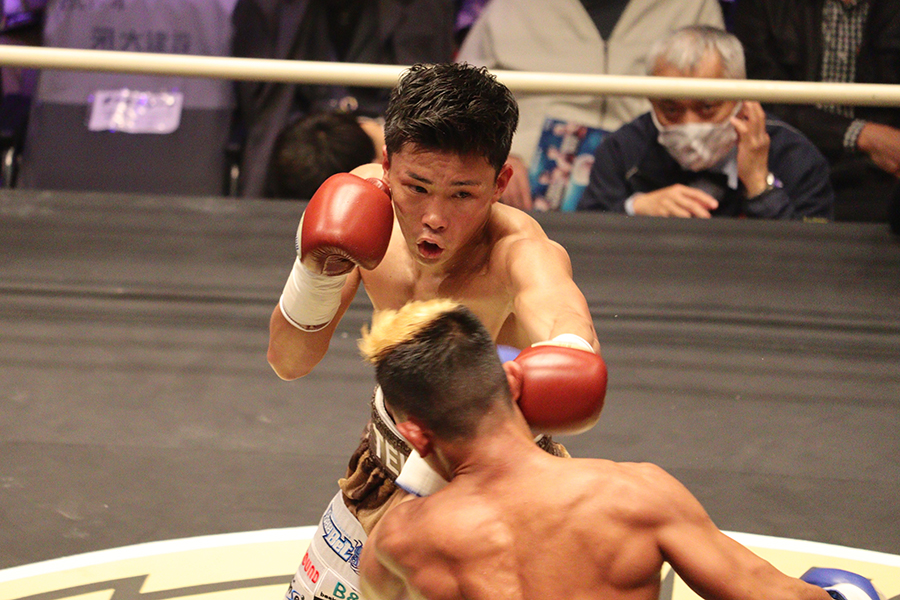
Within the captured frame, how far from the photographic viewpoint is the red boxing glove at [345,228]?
51.4 inches

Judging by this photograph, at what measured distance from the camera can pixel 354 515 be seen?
1389 mm

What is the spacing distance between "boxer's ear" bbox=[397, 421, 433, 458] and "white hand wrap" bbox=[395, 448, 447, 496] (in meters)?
0.06

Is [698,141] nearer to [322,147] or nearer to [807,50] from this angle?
[807,50]

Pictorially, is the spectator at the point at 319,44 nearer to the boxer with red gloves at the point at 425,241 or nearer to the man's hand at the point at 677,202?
the man's hand at the point at 677,202

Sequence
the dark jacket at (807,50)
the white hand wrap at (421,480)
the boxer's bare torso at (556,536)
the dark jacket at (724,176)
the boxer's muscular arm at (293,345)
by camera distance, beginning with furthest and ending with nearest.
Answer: the dark jacket at (807,50), the dark jacket at (724,176), the boxer's muscular arm at (293,345), the white hand wrap at (421,480), the boxer's bare torso at (556,536)

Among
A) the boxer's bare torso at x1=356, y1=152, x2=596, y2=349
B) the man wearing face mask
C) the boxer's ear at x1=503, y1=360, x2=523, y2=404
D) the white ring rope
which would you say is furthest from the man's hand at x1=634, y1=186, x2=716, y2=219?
the boxer's ear at x1=503, y1=360, x2=523, y2=404

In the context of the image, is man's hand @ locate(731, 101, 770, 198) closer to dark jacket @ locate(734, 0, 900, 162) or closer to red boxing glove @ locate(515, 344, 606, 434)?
dark jacket @ locate(734, 0, 900, 162)

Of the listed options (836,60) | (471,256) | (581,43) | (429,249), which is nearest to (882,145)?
(836,60)

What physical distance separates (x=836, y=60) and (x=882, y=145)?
46 centimetres

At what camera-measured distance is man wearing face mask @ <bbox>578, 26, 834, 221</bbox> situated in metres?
2.95

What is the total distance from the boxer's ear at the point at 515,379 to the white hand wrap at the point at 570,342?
0.21ft

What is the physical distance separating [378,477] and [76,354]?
1504mm

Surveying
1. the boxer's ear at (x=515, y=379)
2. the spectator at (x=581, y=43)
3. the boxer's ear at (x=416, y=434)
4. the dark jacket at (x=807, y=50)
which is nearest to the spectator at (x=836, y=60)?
the dark jacket at (x=807, y=50)

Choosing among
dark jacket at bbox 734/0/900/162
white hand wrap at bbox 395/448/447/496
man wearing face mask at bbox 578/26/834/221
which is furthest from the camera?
dark jacket at bbox 734/0/900/162
